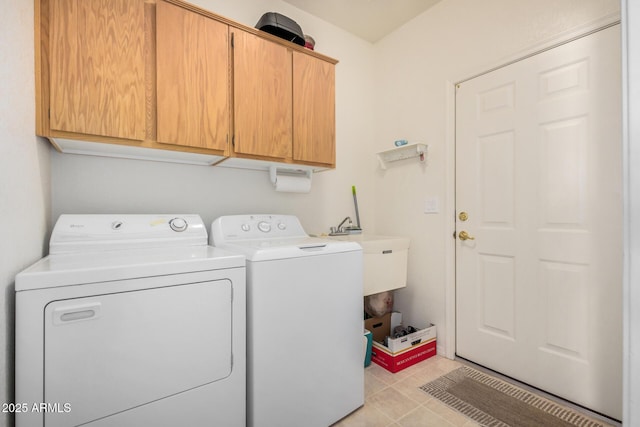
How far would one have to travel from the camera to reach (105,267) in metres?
1.01

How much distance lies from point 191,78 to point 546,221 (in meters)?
2.27

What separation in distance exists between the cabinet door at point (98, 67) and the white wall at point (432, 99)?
207 cm

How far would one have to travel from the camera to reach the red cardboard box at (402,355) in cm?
209

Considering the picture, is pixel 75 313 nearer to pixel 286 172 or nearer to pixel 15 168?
pixel 15 168

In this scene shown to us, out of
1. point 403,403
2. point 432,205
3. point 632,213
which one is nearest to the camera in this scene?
point 632,213

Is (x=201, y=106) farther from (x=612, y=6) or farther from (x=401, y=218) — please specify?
(x=612, y=6)

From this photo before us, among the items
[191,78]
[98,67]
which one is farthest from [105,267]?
[191,78]

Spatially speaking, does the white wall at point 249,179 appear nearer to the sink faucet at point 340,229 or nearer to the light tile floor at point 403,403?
the sink faucet at point 340,229

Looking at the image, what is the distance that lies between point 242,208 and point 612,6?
246 centimetres

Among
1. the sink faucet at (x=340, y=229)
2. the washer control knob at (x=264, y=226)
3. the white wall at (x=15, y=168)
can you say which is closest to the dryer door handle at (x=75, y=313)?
the white wall at (x=15, y=168)

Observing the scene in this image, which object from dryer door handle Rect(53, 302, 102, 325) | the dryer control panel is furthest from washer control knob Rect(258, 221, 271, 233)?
dryer door handle Rect(53, 302, 102, 325)

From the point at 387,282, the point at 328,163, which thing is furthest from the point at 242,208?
the point at 387,282

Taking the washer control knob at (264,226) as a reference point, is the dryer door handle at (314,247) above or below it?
below

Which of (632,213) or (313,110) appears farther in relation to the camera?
(313,110)
